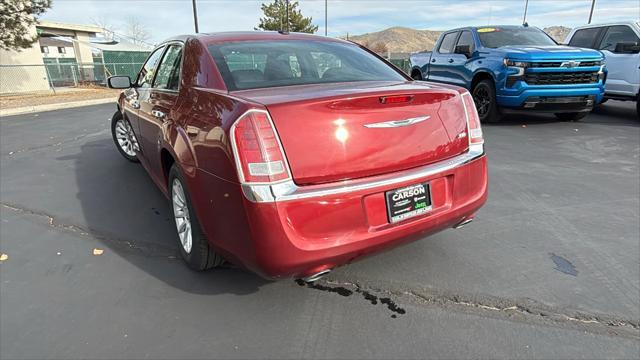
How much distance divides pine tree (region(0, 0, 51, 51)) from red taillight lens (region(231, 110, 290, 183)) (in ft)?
Answer: 65.1

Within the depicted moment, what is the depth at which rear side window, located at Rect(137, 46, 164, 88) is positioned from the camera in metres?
3.84

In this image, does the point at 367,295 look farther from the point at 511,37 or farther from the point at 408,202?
the point at 511,37

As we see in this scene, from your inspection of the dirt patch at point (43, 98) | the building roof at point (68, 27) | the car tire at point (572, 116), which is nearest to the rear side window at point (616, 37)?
the car tire at point (572, 116)

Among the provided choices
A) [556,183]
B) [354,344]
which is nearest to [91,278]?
[354,344]

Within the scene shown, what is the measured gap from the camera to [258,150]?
1906 mm

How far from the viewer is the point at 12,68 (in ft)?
60.9

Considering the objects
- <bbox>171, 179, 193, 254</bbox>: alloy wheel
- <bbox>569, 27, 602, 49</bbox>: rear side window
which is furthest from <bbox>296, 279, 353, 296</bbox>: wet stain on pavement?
<bbox>569, 27, 602, 49</bbox>: rear side window

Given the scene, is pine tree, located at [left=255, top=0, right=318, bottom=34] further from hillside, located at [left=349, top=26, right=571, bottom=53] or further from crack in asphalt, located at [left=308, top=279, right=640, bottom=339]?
hillside, located at [left=349, top=26, right=571, bottom=53]

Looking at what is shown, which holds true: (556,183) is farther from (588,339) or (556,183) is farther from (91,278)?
(91,278)

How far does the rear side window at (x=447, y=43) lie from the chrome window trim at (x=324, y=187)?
7.84 metres

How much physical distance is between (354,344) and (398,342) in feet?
0.76

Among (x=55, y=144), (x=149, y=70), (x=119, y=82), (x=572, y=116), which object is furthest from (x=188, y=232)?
(x=572, y=116)

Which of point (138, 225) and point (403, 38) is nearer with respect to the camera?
point (138, 225)

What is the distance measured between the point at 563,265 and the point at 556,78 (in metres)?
5.40
